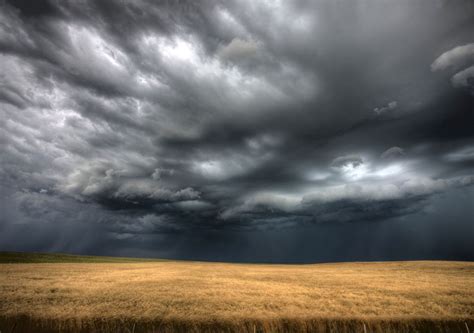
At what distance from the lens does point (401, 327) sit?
21781 millimetres

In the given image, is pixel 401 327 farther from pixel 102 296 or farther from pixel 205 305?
pixel 102 296

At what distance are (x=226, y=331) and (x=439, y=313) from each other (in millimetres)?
17780

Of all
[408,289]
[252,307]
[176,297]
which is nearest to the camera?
[252,307]

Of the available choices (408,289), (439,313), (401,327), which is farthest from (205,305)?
(408,289)

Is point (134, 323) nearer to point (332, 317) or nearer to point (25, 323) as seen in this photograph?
point (25, 323)

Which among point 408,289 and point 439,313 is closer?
point 439,313

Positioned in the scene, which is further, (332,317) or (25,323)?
(332,317)

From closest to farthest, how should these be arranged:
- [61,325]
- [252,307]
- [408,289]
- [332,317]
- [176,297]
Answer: [61,325] < [332,317] < [252,307] < [176,297] < [408,289]

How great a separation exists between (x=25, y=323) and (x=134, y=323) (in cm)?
795

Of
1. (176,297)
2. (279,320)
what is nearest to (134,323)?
(176,297)

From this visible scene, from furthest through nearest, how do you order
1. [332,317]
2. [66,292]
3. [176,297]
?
1. [66,292]
2. [176,297]
3. [332,317]

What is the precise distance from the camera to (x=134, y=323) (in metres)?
21.5

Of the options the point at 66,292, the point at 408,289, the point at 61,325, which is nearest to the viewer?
the point at 61,325

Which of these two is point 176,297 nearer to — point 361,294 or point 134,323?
point 134,323
